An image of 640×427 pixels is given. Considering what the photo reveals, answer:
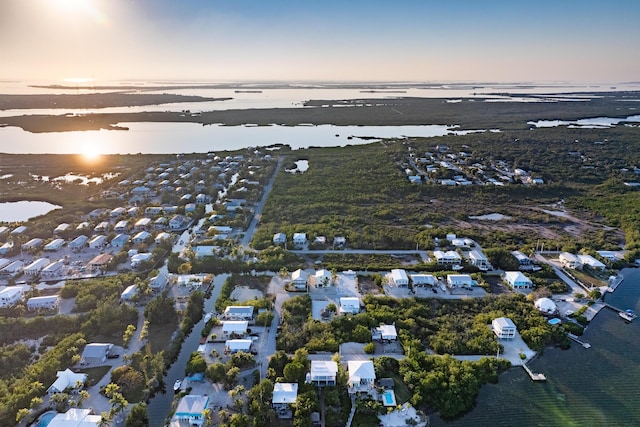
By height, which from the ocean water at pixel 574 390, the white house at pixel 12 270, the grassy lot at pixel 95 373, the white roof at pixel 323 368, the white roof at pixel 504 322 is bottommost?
the ocean water at pixel 574 390

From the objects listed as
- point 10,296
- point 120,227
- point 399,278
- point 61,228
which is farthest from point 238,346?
point 61,228

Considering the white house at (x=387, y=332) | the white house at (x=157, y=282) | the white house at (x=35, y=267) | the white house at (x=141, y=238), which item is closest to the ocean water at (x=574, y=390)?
the white house at (x=387, y=332)

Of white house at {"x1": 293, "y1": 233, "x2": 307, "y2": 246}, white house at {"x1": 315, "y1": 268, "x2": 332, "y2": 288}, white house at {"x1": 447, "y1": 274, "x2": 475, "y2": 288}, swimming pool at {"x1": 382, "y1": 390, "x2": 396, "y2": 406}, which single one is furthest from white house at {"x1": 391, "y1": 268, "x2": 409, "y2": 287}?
swimming pool at {"x1": 382, "y1": 390, "x2": 396, "y2": 406}

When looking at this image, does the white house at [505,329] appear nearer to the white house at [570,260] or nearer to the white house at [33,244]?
the white house at [570,260]

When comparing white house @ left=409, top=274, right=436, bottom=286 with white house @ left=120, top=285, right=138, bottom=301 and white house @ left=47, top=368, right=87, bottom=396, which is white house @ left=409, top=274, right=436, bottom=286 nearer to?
white house @ left=120, top=285, right=138, bottom=301

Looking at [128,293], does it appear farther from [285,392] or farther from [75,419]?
[285,392]

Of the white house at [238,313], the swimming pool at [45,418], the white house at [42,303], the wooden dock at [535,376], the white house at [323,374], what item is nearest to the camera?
the swimming pool at [45,418]
